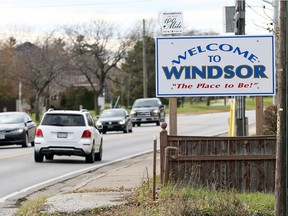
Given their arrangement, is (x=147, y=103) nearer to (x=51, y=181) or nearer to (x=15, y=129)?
(x=15, y=129)

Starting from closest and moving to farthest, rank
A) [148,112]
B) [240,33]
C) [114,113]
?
[240,33], [114,113], [148,112]

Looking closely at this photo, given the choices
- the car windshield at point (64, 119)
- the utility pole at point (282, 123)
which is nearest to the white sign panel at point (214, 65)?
the utility pole at point (282, 123)

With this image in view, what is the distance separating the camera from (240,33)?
21422 millimetres

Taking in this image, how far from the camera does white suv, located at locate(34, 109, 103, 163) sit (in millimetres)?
22969

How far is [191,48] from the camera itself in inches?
611

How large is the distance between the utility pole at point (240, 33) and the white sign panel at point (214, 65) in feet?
17.4

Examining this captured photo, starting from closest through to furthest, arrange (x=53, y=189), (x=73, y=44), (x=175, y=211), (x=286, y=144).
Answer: (x=286, y=144) → (x=175, y=211) → (x=53, y=189) → (x=73, y=44)

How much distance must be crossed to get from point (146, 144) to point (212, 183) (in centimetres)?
2018

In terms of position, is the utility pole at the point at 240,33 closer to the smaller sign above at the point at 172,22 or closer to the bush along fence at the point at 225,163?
the smaller sign above at the point at 172,22

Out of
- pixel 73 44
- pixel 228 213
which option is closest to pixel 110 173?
pixel 228 213

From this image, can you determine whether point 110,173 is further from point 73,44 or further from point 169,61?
point 73,44

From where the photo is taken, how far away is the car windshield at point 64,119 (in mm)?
23359

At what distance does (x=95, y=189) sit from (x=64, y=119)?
8465 mm

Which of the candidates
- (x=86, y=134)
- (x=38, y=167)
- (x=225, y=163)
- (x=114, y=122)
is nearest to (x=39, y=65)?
(x=114, y=122)
